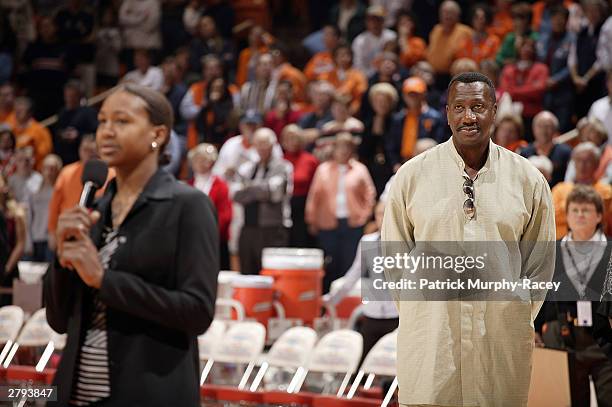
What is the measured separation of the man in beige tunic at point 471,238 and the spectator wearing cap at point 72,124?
9.40 metres

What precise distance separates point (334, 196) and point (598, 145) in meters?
2.47

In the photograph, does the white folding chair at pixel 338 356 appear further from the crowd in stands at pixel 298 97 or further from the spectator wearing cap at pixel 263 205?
the spectator wearing cap at pixel 263 205

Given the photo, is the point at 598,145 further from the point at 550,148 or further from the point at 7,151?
the point at 7,151

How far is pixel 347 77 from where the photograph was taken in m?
12.4

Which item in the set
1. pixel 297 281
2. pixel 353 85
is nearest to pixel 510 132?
pixel 297 281

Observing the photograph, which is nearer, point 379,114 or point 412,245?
point 412,245

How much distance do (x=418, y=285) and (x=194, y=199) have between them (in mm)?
906

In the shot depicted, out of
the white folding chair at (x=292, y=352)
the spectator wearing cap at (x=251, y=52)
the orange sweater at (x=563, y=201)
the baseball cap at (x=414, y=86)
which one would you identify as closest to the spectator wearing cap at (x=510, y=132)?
the orange sweater at (x=563, y=201)

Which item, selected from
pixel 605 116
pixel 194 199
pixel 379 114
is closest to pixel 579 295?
pixel 194 199

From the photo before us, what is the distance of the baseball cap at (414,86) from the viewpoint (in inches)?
412

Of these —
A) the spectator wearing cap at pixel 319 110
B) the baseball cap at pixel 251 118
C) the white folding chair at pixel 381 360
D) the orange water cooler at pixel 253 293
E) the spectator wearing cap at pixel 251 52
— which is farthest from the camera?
the spectator wearing cap at pixel 251 52

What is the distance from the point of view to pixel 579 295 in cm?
520

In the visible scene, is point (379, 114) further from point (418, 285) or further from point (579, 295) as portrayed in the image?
point (418, 285)

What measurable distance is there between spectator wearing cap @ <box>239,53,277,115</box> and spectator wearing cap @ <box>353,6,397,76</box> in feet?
3.62
